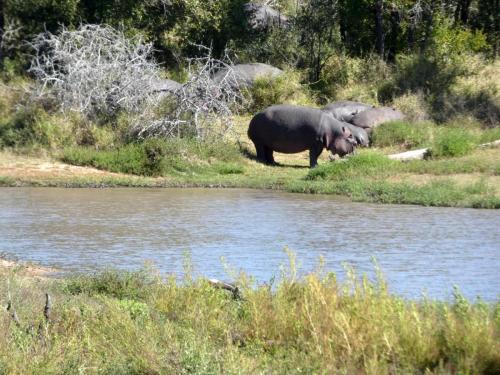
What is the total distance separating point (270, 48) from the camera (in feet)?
97.5

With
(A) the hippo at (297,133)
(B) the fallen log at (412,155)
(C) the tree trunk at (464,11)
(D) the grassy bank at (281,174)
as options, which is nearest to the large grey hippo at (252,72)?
(A) the hippo at (297,133)

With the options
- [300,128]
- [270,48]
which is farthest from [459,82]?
[300,128]

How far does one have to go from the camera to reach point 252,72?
27000 mm

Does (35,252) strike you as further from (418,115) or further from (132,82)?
(418,115)

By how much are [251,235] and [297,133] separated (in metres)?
9.17

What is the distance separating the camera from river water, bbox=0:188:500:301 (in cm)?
1078

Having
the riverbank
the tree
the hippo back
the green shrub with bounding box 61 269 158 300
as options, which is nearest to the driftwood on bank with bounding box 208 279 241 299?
the green shrub with bounding box 61 269 158 300

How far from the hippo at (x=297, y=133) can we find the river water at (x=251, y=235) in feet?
14.0

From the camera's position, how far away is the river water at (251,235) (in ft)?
35.4

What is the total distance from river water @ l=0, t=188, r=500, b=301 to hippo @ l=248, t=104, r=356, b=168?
427 centimetres

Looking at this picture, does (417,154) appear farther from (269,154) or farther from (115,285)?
(115,285)

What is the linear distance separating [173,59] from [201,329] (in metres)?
23.5

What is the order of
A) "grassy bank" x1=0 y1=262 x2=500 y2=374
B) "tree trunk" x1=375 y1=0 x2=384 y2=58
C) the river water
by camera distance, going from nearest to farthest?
"grassy bank" x1=0 y1=262 x2=500 y2=374, the river water, "tree trunk" x1=375 y1=0 x2=384 y2=58

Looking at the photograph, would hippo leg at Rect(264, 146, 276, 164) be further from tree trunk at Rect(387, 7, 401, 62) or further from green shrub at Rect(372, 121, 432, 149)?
tree trunk at Rect(387, 7, 401, 62)
